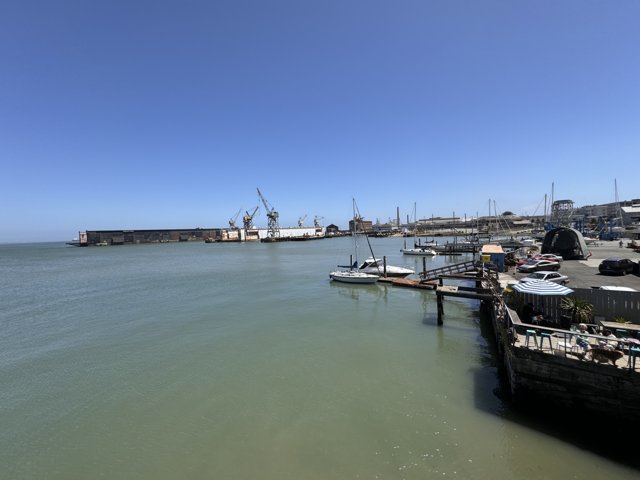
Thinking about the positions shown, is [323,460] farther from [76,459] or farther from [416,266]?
[416,266]

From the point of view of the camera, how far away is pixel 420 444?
10.8m

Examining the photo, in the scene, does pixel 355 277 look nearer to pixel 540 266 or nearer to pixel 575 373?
pixel 540 266

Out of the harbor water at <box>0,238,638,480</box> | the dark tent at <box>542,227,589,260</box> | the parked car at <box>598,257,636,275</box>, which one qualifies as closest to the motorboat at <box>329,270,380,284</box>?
the harbor water at <box>0,238,638,480</box>

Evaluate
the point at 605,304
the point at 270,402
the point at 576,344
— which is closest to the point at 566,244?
the point at 605,304

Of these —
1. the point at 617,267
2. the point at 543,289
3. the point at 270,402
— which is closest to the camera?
the point at 270,402

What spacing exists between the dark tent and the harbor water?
63.0 ft

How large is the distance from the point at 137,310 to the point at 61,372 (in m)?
14.6

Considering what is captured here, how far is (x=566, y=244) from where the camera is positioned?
38.6 m

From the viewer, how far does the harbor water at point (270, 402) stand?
10.1 metres

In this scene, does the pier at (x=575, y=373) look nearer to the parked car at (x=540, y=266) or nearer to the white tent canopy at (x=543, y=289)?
the white tent canopy at (x=543, y=289)

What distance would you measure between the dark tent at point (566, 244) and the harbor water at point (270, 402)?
19207 millimetres

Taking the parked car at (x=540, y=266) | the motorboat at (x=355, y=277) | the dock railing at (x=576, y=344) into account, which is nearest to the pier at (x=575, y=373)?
the dock railing at (x=576, y=344)

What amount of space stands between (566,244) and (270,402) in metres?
41.5

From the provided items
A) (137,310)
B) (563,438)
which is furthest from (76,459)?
(137,310)
